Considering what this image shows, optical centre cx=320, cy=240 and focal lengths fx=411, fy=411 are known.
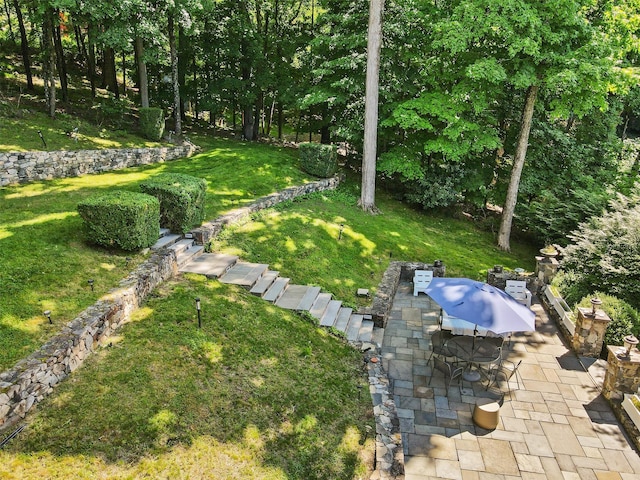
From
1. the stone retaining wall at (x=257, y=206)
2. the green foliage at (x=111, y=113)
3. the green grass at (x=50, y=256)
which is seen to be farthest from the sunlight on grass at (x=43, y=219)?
the green foliage at (x=111, y=113)

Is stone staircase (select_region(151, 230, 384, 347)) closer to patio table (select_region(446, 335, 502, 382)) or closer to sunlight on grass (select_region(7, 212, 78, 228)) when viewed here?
patio table (select_region(446, 335, 502, 382))

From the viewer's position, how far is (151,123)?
57.1 feet

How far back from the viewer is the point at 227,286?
796cm

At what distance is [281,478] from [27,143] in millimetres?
13036

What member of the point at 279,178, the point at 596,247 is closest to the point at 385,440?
the point at 596,247

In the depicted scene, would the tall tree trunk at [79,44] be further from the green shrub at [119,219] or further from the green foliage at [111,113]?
the green shrub at [119,219]

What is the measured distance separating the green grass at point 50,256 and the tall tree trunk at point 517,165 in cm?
864

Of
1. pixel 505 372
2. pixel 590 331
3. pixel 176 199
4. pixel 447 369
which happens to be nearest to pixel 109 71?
pixel 176 199

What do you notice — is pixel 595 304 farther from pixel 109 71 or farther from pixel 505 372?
pixel 109 71

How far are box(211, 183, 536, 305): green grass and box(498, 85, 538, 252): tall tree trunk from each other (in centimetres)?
60

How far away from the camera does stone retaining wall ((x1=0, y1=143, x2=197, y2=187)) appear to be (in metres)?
11.3

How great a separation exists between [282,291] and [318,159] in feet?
28.0

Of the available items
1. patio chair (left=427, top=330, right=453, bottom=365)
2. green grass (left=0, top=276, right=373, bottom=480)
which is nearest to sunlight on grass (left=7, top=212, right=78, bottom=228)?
Result: green grass (left=0, top=276, right=373, bottom=480)

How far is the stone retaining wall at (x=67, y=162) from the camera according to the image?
37.0ft
